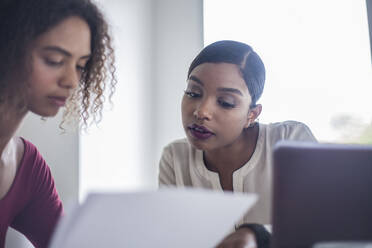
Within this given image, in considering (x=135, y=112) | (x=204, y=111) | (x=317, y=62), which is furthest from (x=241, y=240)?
(x=317, y=62)

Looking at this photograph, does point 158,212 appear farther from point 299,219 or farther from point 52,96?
point 52,96

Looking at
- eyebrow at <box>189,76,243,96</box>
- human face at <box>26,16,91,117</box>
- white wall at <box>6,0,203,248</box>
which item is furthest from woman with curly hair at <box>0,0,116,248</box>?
white wall at <box>6,0,203,248</box>

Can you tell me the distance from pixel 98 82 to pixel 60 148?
17.7 inches

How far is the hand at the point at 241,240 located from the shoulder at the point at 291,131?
1.78 ft

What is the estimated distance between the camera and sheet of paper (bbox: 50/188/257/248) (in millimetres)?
437

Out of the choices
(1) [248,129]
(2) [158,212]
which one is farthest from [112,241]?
(1) [248,129]

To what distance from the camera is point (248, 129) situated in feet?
3.96

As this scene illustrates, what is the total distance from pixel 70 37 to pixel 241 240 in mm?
497

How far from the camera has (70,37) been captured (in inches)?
29.3

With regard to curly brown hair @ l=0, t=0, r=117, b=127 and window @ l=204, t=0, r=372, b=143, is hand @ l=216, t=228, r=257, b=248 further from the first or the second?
window @ l=204, t=0, r=372, b=143

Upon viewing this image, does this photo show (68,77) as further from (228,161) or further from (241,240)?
(228,161)

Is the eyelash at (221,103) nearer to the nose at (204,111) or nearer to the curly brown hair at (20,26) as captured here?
the nose at (204,111)

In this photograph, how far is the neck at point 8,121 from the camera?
779 millimetres

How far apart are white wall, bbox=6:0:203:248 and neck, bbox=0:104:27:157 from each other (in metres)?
0.35
